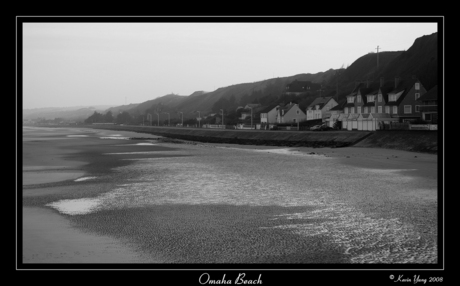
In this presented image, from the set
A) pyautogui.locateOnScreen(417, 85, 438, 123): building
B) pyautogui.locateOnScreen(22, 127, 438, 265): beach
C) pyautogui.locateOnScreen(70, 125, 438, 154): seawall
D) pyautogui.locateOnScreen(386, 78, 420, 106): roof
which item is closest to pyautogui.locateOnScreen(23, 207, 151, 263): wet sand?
pyautogui.locateOnScreen(22, 127, 438, 265): beach

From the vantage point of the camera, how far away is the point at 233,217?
624 inches

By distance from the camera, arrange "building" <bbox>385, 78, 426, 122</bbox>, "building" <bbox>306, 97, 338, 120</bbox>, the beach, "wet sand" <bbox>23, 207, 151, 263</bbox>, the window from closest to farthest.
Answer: "wet sand" <bbox>23, 207, 151, 263</bbox>, the beach, "building" <bbox>385, 78, 426, 122</bbox>, the window, "building" <bbox>306, 97, 338, 120</bbox>

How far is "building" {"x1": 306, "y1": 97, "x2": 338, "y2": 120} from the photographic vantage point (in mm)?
106000

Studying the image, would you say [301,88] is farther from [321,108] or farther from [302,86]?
[321,108]

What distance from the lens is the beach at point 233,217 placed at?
37.4ft

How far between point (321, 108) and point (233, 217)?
94.8m

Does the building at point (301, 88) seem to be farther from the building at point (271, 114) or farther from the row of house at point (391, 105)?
the row of house at point (391, 105)

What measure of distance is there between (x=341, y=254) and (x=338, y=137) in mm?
53960

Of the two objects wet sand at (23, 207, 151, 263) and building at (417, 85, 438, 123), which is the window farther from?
wet sand at (23, 207, 151, 263)

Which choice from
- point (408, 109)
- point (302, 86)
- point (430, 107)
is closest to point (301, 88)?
point (302, 86)

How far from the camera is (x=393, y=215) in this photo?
52.1 feet

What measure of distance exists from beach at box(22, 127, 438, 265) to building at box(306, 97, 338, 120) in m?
78.0

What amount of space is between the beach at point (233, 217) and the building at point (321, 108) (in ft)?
256
